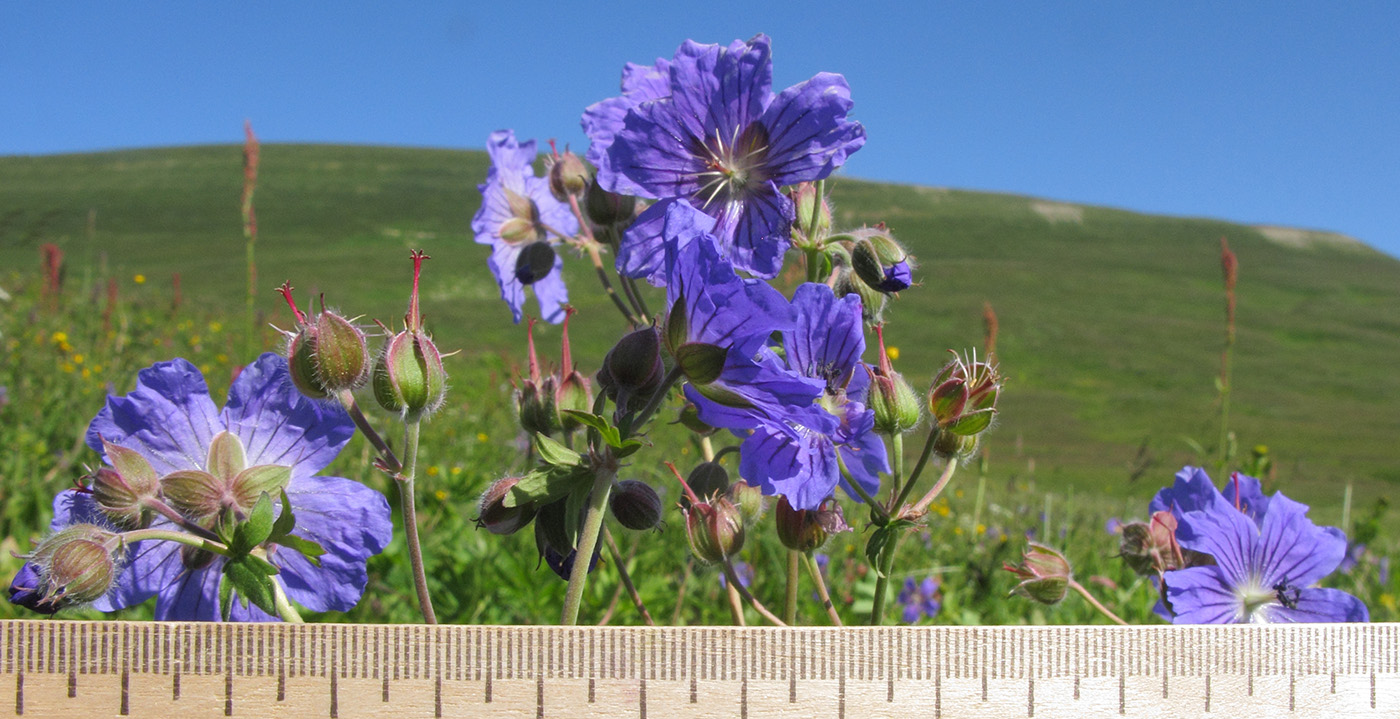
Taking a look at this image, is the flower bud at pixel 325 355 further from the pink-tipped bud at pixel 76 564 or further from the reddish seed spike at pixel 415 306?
the pink-tipped bud at pixel 76 564

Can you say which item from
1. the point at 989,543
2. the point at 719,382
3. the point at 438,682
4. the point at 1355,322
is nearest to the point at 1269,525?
the point at 719,382

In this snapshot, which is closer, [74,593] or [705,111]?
[74,593]

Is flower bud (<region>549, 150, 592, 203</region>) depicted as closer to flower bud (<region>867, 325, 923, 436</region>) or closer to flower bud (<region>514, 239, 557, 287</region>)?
flower bud (<region>514, 239, 557, 287</region>)

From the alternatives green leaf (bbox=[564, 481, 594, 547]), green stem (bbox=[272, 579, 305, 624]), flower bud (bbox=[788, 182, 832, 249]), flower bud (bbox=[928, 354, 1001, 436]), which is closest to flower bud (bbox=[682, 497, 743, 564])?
green leaf (bbox=[564, 481, 594, 547])

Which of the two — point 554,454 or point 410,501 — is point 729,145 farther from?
point 410,501

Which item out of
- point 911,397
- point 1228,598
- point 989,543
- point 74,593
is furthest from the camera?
point 989,543

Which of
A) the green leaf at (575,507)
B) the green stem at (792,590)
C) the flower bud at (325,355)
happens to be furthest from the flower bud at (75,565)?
the green stem at (792,590)

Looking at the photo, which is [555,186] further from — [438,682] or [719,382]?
[438,682]
